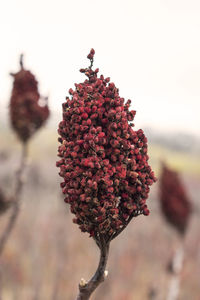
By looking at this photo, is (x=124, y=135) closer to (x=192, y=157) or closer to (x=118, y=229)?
(x=118, y=229)

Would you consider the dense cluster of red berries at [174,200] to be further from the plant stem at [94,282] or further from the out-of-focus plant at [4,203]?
the plant stem at [94,282]

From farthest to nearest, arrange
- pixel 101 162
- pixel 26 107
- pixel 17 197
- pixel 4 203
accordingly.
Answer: pixel 4 203
pixel 17 197
pixel 26 107
pixel 101 162

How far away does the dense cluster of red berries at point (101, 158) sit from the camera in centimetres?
237

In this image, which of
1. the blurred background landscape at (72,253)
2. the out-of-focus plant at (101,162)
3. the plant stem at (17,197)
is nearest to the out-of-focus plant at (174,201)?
the blurred background landscape at (72,253)

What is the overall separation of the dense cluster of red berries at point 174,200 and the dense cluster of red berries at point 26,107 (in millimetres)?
5149

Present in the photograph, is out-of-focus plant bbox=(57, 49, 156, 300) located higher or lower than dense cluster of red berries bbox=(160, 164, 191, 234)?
lower

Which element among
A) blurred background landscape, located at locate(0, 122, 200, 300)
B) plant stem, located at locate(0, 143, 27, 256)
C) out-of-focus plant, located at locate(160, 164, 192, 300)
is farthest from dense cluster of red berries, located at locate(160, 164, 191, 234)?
plant stem, located at locate(0, 143, 27, 256)

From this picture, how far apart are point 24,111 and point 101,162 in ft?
12.9

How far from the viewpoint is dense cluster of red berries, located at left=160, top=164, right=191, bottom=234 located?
10.4 m

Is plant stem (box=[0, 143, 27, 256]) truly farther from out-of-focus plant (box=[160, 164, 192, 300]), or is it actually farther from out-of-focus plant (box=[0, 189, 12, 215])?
out-of-focus plant (box=[160, 164, 192, 300])

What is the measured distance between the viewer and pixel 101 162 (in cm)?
237

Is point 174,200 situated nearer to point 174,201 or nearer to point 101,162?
point 174,201

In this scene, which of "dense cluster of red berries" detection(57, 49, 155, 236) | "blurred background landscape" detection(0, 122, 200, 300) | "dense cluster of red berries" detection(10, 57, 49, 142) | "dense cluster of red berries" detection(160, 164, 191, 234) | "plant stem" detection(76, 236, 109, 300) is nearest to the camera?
"dense cluster of red berries" detection(57, 49, 155, 236)

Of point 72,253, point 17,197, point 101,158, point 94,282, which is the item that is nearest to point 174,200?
point 17,197
